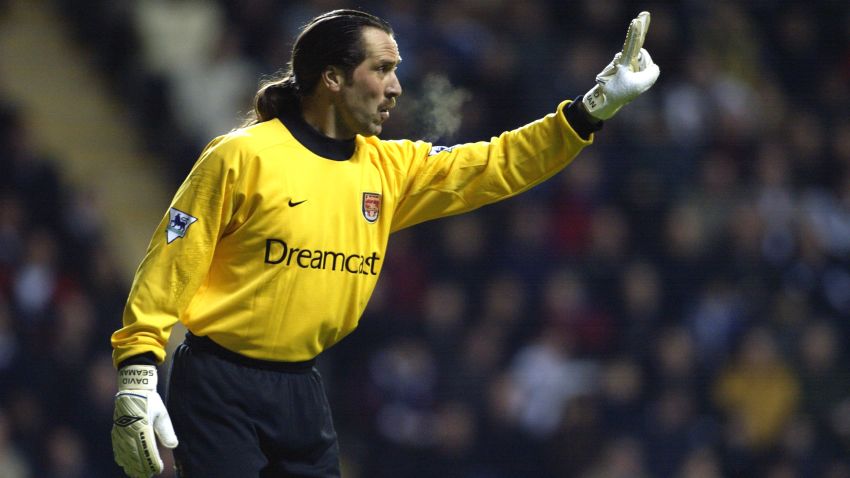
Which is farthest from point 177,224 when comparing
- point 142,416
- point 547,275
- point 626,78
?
point 547,275

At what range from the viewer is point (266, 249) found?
332cm

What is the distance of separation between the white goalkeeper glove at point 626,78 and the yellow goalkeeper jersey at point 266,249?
57 centimetres

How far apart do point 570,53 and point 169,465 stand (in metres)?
3.69

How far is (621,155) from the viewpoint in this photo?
8297 millimetres

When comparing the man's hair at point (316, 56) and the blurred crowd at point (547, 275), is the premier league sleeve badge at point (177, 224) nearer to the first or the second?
the man's hair at point (316, 56)

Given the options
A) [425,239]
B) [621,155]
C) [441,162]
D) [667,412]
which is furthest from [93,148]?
[441,162]

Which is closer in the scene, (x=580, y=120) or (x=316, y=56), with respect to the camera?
(x=316, y=56)

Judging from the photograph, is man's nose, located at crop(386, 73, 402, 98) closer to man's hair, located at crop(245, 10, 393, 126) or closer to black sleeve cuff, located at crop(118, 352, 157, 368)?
→ man's hair, located at crop(245, 10, 393, 126)

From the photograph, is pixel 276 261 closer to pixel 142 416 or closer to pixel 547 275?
pixel 142 416

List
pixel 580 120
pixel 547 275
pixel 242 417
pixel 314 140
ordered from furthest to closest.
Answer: pixel 547 275 < pixel 580 120 < pixel 314 140 < pixel 242 417

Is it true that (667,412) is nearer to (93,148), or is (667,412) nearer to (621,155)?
(621,155)

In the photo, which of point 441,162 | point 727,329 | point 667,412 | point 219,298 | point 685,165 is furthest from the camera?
point 685,165

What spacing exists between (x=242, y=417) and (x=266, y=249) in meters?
0.41

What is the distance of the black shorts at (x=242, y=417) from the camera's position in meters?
3.29
